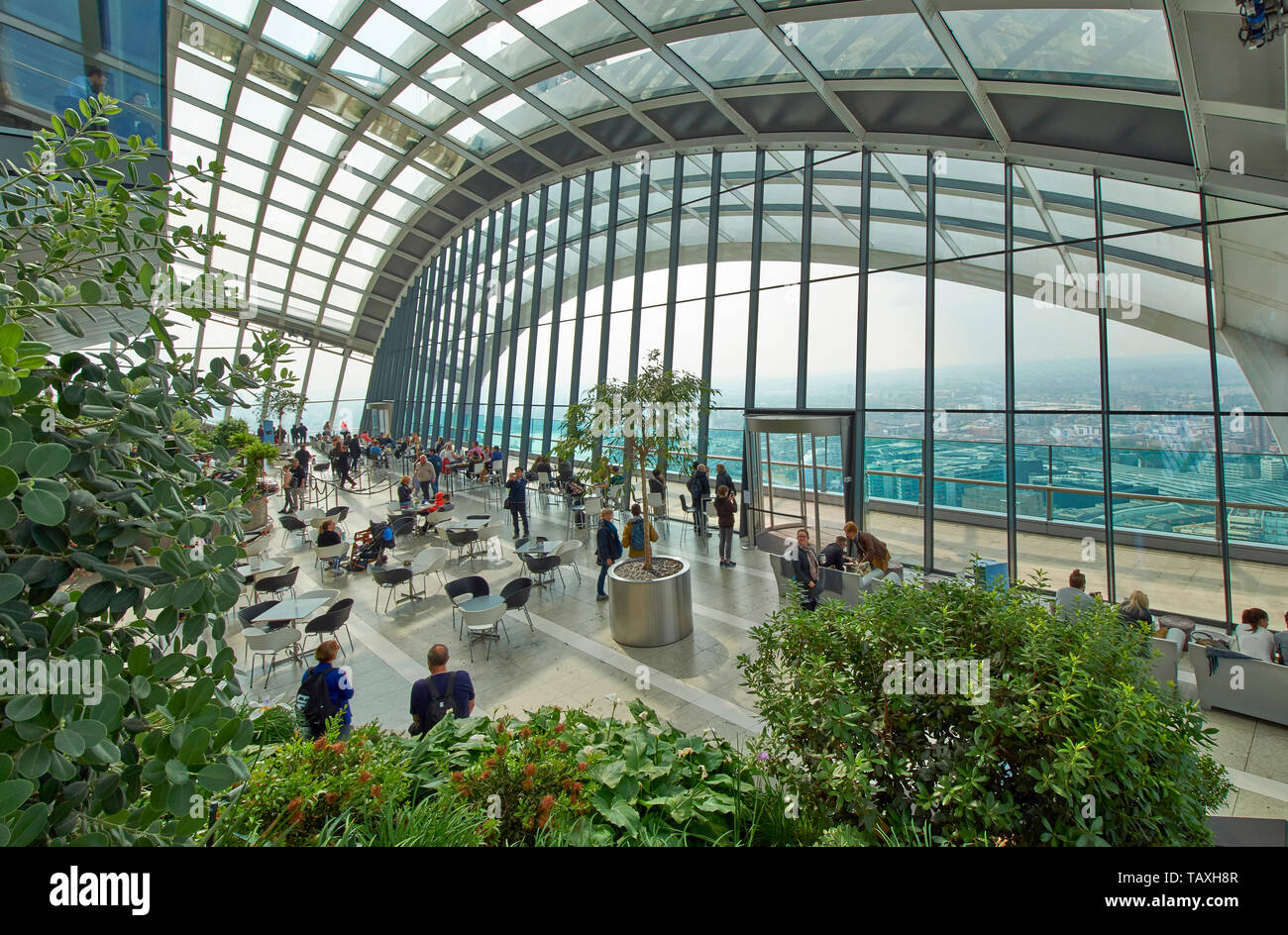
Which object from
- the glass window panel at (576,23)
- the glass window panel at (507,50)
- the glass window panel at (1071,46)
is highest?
the glass window panel at (507,50)

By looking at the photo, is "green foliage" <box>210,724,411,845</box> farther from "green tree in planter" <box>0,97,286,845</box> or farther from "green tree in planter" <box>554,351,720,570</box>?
"green tree in planter" <box>554,351,720,570</box>

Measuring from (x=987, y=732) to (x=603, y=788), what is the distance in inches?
68.8

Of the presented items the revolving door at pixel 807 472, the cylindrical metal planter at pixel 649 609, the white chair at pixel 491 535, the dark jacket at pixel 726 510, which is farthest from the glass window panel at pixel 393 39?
the cylindrical metal planter at pixel 649 609

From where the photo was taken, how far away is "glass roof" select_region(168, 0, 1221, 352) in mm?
8367

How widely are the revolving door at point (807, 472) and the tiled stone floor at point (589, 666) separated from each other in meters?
1.66

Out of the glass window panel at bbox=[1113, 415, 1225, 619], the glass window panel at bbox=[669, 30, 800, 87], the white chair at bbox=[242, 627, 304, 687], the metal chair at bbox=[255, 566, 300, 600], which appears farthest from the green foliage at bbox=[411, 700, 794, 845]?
the glass window panel at bbox=[669, 30, 800, 87]

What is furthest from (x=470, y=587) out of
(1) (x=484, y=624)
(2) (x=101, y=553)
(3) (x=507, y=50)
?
(3) (x=507, y=50)

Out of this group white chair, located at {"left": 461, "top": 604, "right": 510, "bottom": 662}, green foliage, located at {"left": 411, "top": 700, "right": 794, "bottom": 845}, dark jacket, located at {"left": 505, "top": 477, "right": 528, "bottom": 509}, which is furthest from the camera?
dark jacket, located at {"left": 505, "top": 477, "right": 528, "bottom": 509}

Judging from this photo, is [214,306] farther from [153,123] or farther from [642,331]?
[642,331]

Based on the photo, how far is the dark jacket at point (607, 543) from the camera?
8688mm

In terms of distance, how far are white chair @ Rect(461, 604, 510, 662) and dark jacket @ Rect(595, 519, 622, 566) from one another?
178 cm

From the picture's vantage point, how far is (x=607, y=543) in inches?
344

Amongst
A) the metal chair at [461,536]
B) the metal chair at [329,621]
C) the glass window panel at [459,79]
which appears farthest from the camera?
the glass window panel at [459,79]

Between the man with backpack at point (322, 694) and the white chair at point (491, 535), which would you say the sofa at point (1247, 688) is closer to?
the man with backpack at point (322, 694)
